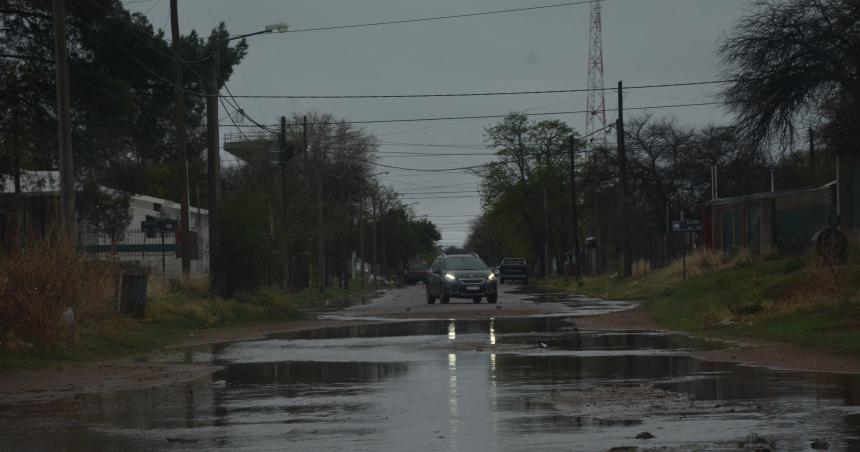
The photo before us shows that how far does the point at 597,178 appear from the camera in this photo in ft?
263

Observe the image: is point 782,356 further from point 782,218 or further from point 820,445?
point 782,218

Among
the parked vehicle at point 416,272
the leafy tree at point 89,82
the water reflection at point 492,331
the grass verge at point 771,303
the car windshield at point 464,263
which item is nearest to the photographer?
the grass verge at point 771,303

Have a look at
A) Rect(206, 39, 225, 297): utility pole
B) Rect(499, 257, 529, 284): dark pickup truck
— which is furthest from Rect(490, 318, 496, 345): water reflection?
Rect(499, 257, 529, 284): dark pickup truck

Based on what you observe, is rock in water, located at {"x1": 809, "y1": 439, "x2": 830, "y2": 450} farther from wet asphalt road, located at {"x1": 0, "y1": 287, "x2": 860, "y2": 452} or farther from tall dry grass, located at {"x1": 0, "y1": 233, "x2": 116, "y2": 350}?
tall dry grass, located at {"x1": 0, "y1": 233, "x2": 116, "y2": 350}

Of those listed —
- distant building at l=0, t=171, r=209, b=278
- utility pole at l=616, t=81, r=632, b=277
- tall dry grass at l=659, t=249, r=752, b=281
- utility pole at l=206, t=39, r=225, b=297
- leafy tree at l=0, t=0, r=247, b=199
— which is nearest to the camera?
utility pole at l=206, t=39, r=225, b=297

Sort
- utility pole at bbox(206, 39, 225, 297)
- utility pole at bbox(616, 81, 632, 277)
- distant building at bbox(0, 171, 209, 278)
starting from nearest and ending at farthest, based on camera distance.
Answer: utility pole at bbox(206, 39, 225, 297), distant building at bbox(0, 171, 209, 278), utility pole at bbox(616, 81, 632, 277)

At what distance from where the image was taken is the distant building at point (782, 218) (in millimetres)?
39781

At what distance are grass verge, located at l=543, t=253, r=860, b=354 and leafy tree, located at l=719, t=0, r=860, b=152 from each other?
14.3 feet

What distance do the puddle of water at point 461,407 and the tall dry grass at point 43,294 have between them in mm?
2919

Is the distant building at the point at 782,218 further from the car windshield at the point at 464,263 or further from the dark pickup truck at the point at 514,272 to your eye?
the dark pickup truck at the point at 514,272

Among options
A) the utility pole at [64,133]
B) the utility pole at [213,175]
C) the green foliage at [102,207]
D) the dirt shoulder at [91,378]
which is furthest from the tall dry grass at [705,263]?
the utility pole at [64,133]

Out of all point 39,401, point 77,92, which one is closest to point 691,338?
point 39,401

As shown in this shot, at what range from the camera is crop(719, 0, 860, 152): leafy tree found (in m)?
34.2

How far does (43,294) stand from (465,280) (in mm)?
23351
